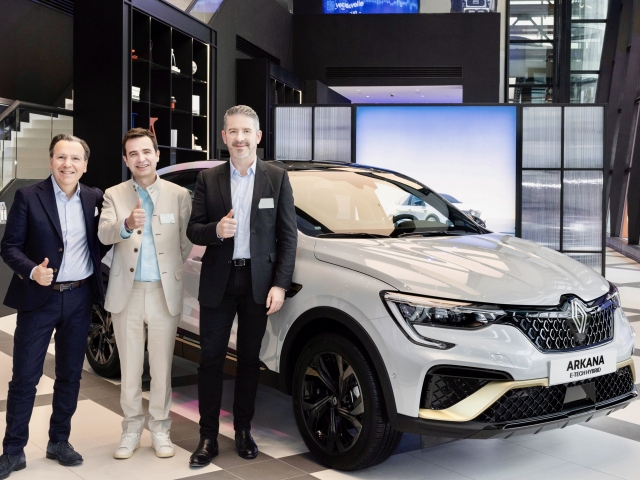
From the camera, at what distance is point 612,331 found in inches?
126

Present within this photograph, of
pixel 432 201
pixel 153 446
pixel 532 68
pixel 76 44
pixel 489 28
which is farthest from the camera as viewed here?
pixel 532 68

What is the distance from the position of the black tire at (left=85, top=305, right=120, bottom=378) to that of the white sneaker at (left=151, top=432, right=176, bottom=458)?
1.23 meters

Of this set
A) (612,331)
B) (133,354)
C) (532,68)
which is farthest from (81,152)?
(532,68)

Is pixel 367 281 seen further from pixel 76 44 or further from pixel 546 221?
pixel 546 221

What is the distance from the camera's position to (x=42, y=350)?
10.7 ft

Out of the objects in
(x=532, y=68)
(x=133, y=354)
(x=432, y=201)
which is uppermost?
(x=532, y=68)

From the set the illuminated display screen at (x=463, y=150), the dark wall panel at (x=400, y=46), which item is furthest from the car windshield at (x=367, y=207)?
the dark wall panel at (x=400, y=46)

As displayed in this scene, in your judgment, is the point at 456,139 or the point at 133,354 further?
the point at 456,139

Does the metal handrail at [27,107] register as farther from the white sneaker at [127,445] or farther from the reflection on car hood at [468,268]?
the reflection on car hood at [468,268]

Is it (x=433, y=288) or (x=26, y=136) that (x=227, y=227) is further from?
(x=26, y=136)

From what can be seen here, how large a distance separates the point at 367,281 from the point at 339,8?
51.4 feet

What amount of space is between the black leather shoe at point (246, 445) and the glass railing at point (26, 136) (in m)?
5.19

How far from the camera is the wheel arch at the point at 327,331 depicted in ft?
9.55

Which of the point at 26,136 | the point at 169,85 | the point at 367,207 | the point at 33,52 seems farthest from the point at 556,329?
the point at 33,52
